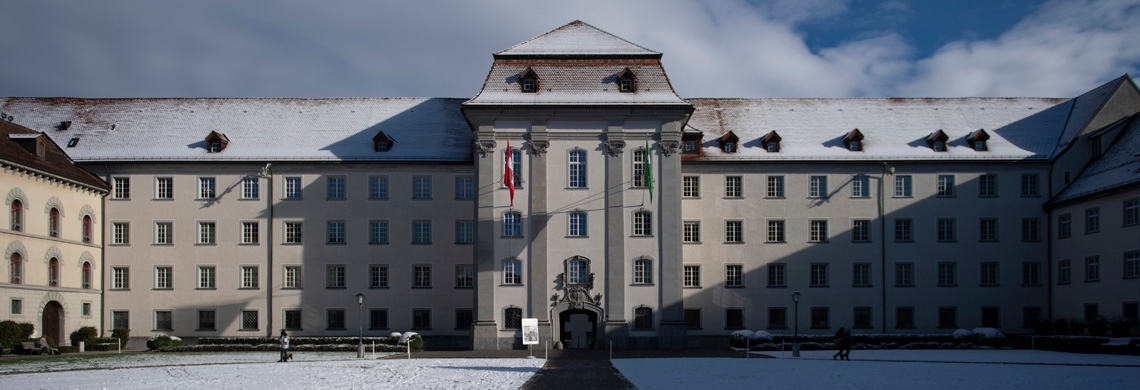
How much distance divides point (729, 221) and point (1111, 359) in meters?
22.1

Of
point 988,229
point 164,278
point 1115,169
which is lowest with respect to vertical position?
point 164,278

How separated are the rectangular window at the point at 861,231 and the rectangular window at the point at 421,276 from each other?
78.0ft

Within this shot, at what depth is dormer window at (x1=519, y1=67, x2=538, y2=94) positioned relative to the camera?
180ft

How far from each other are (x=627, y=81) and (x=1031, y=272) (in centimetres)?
2525

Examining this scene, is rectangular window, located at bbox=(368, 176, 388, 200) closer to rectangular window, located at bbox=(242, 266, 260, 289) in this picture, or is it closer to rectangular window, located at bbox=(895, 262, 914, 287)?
rectangular window, located at bbox=(242, 266, 260, 289)

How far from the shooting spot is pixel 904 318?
195 ft

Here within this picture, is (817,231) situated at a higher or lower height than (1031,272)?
higher

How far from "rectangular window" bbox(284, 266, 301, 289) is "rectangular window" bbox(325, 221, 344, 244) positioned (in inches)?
96.2

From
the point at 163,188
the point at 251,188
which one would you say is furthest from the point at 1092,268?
the point at 163,188

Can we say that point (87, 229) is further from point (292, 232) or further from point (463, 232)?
point (463, 232)

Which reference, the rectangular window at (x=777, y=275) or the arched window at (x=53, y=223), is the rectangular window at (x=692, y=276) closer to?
the rectangular window at (x=777, y=275)

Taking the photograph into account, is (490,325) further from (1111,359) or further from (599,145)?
(1111,359)

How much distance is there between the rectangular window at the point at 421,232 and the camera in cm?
5988

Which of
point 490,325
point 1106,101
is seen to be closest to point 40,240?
point 490,325
